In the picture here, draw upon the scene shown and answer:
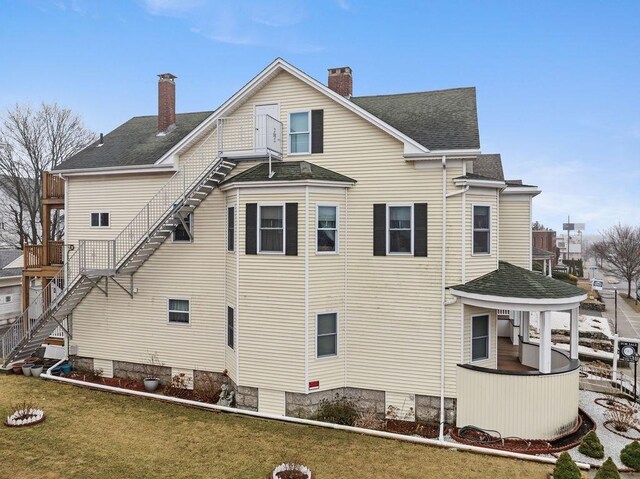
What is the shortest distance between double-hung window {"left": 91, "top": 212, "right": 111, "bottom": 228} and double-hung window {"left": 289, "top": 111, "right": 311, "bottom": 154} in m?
8.60

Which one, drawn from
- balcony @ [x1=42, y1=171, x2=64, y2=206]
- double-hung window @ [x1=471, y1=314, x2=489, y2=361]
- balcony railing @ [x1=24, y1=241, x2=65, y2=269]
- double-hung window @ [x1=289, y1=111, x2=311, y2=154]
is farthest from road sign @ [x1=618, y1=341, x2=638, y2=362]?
balcony @ [x1=42, y1=171, x2=64, y2=206]

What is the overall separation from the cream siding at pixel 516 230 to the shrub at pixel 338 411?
7893 mm

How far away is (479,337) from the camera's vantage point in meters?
13.9

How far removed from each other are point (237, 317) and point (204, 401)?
11.7 ft

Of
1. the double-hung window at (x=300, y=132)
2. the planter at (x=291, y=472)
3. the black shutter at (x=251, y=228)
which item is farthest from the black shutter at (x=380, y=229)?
the planter at (x=291, y=472)

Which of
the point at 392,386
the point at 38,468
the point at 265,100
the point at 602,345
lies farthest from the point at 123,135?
the point at 602,345

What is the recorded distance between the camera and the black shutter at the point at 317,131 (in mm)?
14750

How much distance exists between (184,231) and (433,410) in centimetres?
1109

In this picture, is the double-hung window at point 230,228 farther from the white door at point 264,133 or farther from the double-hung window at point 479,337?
the double-hung window at point 479,337

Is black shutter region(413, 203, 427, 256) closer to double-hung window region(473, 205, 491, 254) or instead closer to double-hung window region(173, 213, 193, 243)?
double-hung window region(473, 205, 491, 254)

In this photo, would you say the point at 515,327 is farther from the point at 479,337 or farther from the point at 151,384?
the point at 151,384

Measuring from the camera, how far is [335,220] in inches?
559

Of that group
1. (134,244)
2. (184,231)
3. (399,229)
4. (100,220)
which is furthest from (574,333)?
(100,220)

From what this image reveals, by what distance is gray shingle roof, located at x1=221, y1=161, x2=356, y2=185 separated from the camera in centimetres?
1362
